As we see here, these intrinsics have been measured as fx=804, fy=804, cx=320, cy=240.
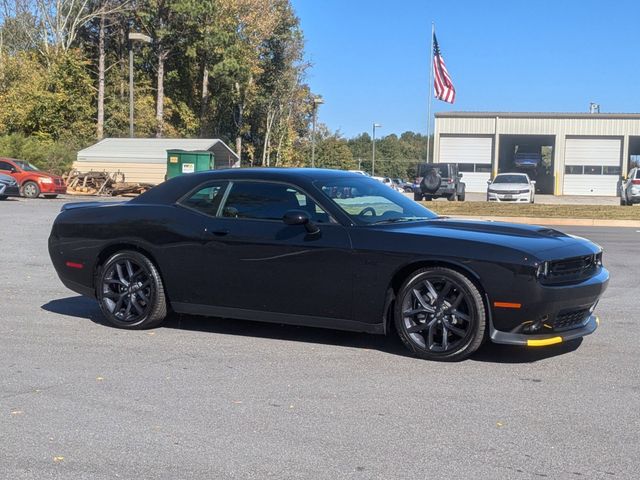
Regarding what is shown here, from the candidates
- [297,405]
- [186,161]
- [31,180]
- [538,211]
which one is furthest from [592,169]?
[297,405]

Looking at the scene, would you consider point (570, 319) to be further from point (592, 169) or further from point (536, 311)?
point (592, 169)

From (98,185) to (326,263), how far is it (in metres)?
30.7

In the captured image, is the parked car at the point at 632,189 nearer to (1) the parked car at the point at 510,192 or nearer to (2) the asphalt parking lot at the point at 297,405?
(1) the parked car at the point at 510,192

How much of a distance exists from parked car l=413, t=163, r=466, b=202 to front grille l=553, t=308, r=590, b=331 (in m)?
26.9

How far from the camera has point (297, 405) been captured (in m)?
4.97

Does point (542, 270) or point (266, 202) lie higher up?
point (266, 202)

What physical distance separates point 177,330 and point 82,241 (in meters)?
1.21

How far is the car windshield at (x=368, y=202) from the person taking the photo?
6.47 m

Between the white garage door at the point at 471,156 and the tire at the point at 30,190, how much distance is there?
34.1 meters

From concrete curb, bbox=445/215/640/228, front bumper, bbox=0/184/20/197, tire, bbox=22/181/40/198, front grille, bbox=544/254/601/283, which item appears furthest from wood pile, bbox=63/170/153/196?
front grille, bbox=544/254/601/283

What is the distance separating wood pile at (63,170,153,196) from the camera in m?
34.2

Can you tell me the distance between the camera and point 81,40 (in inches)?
2151

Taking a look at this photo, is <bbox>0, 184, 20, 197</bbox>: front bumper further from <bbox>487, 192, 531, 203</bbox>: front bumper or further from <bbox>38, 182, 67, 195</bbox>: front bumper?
<bbox>487, 192, 531, 203</bbox>: front bumper

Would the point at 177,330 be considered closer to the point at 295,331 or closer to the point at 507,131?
the point at 295,331
